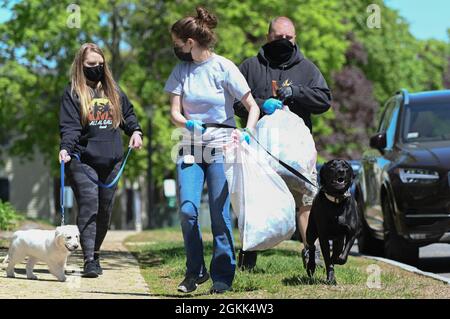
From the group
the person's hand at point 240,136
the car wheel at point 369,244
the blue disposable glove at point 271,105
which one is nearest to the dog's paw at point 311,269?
the blue disposable glove at point 271,105

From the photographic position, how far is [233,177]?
7566 millimetres

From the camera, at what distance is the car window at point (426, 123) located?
11782 mm

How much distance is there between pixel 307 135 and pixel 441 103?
4.11 m

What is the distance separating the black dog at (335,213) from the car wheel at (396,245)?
134 inches

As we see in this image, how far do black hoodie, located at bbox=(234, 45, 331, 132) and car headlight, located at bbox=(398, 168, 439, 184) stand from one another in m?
2.06

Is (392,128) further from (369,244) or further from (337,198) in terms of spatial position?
(337,198)

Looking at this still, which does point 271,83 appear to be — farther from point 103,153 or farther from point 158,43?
point 158,43

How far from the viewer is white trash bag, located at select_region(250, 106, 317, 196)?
8.43 m

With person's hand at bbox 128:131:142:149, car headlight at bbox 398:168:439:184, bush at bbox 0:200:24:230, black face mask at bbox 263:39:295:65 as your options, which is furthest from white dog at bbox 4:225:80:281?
bush at bbox 0:200:24:230

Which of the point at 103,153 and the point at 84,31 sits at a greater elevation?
the point at 84,31

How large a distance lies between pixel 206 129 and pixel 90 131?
1710 millimetres

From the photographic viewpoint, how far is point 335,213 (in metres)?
7.96

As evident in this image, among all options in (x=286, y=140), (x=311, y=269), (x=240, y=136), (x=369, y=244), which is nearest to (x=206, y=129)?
(x=240, y=136)
